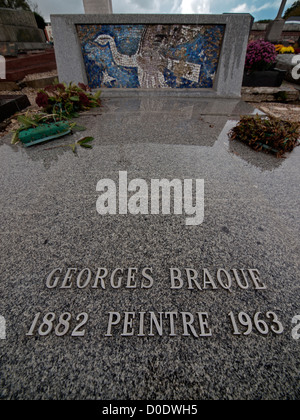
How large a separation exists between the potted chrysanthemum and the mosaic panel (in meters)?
2.10

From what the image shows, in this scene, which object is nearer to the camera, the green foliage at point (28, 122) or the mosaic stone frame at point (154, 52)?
the green foliage at point (28, 122)

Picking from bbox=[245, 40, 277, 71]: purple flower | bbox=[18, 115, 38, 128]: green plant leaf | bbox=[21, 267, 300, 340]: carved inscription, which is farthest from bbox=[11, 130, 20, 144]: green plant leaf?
bbox=[245, 40, 277, 71]: purple flower

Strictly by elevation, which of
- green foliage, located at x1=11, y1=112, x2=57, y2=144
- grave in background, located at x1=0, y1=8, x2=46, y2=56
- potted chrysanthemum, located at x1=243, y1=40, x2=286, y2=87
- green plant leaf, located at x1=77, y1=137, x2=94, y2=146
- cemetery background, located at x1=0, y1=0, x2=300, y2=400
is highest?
grave in background, located at x1=0, y1=8, x2=46, y2=56

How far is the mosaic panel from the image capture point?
507cm

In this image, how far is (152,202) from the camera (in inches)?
78.0

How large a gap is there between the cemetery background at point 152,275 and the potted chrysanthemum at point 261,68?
5.48m

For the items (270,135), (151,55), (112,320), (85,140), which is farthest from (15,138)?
(151,55)

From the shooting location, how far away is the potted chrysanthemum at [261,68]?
6.66 meters

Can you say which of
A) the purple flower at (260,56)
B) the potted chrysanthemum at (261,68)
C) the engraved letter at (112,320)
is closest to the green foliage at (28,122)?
the engraved letter at (112,320)

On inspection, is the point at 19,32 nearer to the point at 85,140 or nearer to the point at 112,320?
the point at 85,140

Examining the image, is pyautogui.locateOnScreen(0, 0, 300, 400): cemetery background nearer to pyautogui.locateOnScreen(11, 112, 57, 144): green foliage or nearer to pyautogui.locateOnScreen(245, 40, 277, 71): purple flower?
pyautogui.locateOnScreen(11, 112, 57, 144): green foliage

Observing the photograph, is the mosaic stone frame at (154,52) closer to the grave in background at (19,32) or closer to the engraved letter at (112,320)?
the grave in background at (19,32)
